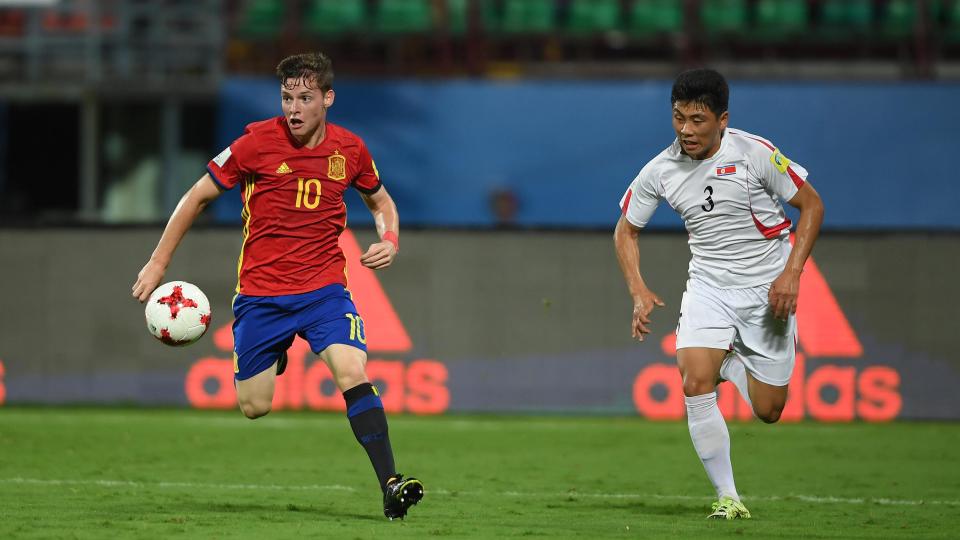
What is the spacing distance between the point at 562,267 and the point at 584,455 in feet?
10.5

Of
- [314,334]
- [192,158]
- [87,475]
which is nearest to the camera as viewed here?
[314,334]

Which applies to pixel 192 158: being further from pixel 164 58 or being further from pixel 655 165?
pixel 655 165

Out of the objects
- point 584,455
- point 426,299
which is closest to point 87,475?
point 584,455

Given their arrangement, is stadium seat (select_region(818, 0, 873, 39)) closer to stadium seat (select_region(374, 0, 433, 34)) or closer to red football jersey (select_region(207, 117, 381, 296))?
stadium seat (select_region(374, 0, 433, 34))

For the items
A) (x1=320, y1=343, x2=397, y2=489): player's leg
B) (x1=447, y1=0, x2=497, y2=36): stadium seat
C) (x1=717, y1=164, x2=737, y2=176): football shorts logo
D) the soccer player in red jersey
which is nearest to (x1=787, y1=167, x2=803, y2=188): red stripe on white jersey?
(x1=717, y1=164, x2=737, y2=176): football shorts logo

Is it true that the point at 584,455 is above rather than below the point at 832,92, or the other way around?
below

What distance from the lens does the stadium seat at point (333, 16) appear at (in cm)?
2066

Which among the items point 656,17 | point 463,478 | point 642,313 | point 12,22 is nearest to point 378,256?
point 642,313

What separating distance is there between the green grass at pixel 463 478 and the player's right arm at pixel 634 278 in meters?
1.00

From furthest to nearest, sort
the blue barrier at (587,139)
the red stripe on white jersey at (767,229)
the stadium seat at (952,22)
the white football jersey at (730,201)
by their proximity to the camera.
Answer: the stadium seat at (952,22)
the blue barrier at (587,139)
the red stripe on white jersey at (767,229)
the white football jersey at (730,201)

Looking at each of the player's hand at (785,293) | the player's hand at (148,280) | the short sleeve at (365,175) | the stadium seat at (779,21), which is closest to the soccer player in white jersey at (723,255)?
the player's hand at (785,293)

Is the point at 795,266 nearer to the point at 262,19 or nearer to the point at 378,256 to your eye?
the point at 378,256

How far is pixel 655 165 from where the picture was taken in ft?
24.8

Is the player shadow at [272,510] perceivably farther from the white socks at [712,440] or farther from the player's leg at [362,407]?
the white socks at [712,440]
